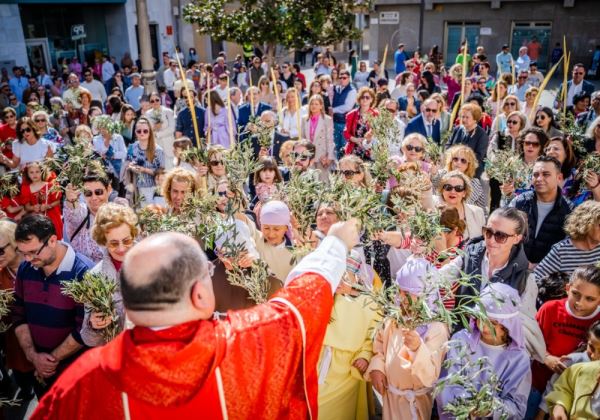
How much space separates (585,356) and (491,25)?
2517 centimetres

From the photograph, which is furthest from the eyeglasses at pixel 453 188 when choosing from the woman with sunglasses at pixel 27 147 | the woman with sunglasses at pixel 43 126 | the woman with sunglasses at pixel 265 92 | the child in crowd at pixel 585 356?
the woman with sunglasses at pixel 265 92

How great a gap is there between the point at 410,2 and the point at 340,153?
19881 millimetres

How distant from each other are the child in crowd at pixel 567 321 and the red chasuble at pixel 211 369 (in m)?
2.14

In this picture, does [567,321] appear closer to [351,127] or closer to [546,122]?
[546,122]

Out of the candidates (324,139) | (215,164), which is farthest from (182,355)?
(324,139)

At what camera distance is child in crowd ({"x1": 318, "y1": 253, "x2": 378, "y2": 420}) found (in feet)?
10.1

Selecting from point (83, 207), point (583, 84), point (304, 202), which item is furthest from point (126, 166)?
point (583, 84)

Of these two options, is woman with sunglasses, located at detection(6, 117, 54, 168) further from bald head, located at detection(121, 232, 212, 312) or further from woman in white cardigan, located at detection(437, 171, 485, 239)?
bald head, located at detection(121, 232, 212, 312)

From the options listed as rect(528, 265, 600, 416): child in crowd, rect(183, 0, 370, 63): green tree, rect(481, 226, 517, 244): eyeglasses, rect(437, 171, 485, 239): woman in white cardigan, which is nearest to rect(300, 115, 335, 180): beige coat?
rect(437, 171, 485, 239): woman in white cardigan

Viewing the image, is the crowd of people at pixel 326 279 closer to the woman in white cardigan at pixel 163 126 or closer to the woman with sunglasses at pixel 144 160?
the woman with sunglasses at pixel 144 160

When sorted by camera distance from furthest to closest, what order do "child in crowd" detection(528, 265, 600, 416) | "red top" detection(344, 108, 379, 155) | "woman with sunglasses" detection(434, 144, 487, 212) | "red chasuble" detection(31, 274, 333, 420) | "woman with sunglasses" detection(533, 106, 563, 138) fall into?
"red top" detection(344, 108, 379, 155) < "woman with sunglasses" detection(533, 106, 563, 138) < "woman with sunglasses" detection(434, 144, 487, 212) < "child in crowd" detection(528, 265, 600, 416) < "red chasuble" detection(31, 274, 333, 420)

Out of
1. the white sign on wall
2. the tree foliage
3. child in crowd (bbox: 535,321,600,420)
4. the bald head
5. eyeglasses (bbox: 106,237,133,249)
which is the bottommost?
child in crowd (bbox: 535,321,600,420)

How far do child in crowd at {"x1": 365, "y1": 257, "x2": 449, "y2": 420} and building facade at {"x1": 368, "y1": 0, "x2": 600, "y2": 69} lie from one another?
2084 cm

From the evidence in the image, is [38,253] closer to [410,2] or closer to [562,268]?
[562,268]
